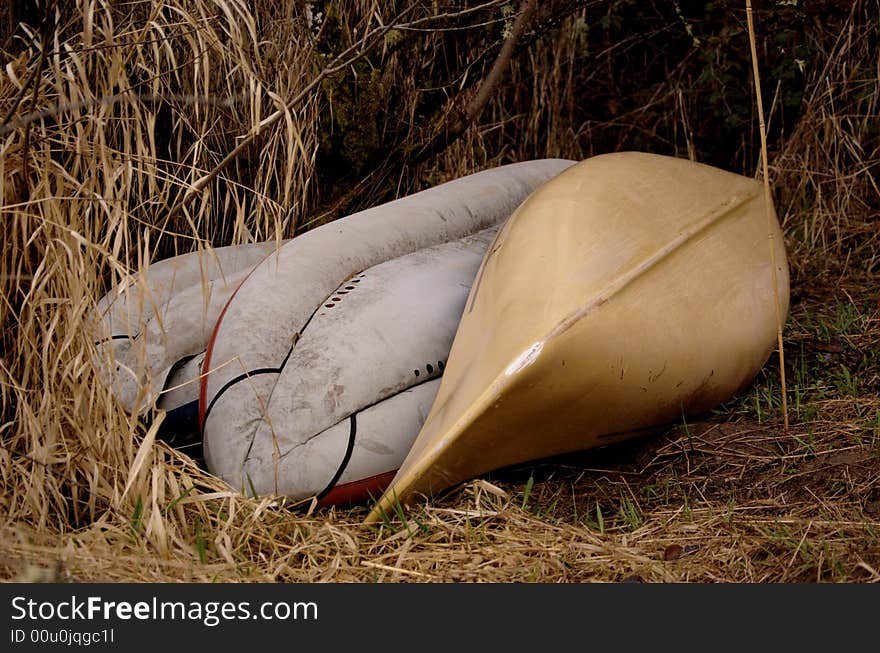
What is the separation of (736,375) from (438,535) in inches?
33.8

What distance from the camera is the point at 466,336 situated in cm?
227

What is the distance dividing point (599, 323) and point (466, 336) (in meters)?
0.33

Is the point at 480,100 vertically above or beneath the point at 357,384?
above

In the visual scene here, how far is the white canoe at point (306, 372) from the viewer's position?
2.17 meters

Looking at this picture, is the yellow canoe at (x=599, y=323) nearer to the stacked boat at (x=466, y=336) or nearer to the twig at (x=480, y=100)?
the stacked boat at (x=466, y=336)

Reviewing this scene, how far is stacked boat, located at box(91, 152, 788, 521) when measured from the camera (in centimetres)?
208

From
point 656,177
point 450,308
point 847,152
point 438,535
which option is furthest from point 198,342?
point 847,152

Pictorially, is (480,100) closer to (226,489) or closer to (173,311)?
(173,311)

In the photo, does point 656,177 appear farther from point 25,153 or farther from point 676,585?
point 25,153

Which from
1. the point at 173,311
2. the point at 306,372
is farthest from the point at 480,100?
the point at 306,372

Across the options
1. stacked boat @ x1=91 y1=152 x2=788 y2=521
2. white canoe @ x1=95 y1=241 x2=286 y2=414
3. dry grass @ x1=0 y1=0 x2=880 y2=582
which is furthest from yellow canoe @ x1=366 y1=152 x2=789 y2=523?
white canoe @ x1=95 y1=241 x2=286 y2=414

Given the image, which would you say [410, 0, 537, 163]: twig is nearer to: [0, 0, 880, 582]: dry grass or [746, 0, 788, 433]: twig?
[746, 0, 788, 433]: twig

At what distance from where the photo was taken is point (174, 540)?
1916 millimetres

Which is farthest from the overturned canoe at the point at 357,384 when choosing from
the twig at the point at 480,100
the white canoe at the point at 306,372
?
the twig at the point at 480,100
